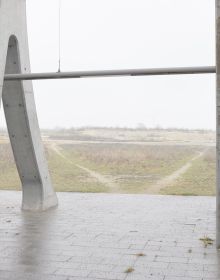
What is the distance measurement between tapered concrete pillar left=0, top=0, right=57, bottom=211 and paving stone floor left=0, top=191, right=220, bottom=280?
580 mm

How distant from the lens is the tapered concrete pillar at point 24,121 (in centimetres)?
1052

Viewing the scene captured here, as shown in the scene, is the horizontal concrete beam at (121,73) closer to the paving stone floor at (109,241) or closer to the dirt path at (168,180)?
the paving stone floor at (109,241)

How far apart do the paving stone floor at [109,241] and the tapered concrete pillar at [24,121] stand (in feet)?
1.90

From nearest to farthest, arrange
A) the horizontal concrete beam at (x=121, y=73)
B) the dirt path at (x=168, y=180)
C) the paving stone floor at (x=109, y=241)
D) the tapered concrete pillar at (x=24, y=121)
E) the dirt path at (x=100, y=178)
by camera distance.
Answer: the paving stone floor at (x=109, y=241) < the horizontal concrete beam at (x=121, y=73) < the tapered concrete pillar at (x=24, y=121) < the dirt path at (x=168, y=180) < the dirt path at (x=100, y=178)

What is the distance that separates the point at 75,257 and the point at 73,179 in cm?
1489

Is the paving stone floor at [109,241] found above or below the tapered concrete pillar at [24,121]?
below

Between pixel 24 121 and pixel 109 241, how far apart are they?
407 centimetres

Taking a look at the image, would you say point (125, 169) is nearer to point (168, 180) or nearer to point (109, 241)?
point (168, 180)

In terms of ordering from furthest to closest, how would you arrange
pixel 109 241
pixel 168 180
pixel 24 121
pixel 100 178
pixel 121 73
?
pixel 100 178
pixel 168 180
pixel 24 121
pixel 121 73
pixel 109 241

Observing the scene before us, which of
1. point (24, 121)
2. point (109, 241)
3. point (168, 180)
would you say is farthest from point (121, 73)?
point (168, 180)

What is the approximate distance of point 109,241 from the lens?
8.13 meters

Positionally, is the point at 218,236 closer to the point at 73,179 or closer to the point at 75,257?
the point at 75,257

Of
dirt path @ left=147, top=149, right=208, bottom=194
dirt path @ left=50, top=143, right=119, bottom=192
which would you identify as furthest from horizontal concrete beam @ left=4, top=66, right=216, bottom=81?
dirt path @ left=147, top=149, right=208, bottom=194

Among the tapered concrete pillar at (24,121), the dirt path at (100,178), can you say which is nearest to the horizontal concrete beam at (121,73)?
the tapered concrete pillar at (24,121)
